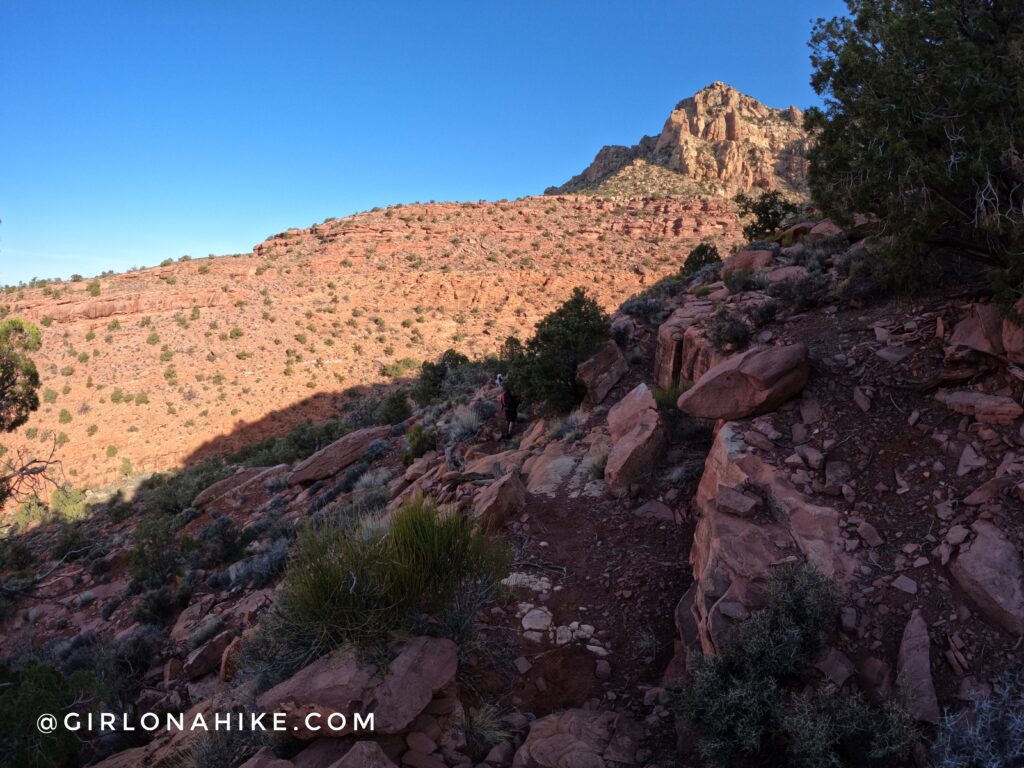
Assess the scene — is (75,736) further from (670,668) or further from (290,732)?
(670,668)

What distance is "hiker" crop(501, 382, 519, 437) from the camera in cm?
1113

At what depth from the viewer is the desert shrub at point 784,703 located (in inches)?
125

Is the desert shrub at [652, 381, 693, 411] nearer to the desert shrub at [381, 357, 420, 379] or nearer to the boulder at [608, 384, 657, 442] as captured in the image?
the boulder at [608, 384, 657, 442]

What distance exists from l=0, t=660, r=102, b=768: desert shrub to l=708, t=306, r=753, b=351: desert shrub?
841 centimetres

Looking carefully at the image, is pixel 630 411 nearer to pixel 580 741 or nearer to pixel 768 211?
pixel 580 741

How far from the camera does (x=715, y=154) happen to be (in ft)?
166

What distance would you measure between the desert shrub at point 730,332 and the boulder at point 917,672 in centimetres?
463

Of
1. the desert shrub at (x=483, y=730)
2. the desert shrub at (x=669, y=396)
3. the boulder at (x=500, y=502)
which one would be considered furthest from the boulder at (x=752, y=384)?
the desert shrub at (x=483, y=730)

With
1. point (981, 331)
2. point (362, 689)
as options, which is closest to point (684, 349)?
point (981, 331)

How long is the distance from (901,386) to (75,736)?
29.1 feet

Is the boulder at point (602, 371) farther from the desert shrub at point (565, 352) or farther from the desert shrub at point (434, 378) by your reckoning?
the desert shrub at point (434, 378)

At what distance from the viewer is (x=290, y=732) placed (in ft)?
12.2

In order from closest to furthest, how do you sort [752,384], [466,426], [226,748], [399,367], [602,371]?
[226,748] → [752,384] → [602,371] → [466,426] → [399,367]

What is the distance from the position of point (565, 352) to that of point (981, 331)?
639 centimetres
